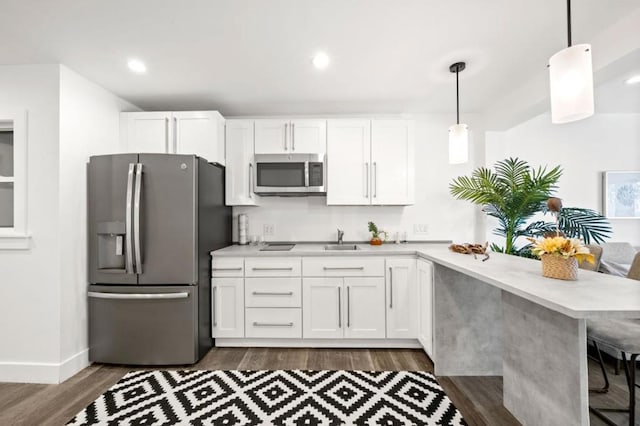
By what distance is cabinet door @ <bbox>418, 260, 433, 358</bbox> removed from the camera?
2.42m

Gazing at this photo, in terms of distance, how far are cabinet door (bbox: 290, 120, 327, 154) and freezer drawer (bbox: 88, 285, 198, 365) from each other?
68.0 inches

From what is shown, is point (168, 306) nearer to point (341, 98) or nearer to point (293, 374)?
point (293, 374)

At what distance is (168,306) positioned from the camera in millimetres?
2480

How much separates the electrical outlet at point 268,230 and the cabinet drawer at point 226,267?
714 millimetres

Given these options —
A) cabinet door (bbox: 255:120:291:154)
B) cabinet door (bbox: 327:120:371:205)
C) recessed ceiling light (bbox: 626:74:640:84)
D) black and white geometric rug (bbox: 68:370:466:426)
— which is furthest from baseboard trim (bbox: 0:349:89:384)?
recessed ceiling light (bbox: 626:74:640:84)

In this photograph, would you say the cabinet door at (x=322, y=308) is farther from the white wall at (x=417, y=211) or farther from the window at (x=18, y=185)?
the window at (x=18, y=185)

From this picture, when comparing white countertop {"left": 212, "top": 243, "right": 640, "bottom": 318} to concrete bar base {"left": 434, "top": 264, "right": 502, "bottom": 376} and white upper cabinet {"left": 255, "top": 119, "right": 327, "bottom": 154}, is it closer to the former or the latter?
concrete bar base {"left": 434, "top": 264, "right": 502, "bottom": 376}

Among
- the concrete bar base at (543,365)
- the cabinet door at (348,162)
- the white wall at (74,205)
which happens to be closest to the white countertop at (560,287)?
the concrete bar base at (543,365)

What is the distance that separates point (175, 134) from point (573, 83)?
306 cm

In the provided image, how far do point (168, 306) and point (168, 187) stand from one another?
0.98 meters

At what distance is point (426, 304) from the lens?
8.23ft

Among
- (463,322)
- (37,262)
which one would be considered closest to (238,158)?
(37,262)

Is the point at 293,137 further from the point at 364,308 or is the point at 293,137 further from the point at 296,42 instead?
the point at 364,308

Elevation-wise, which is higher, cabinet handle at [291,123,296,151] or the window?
cabinet handle at [291,123,296,151]
